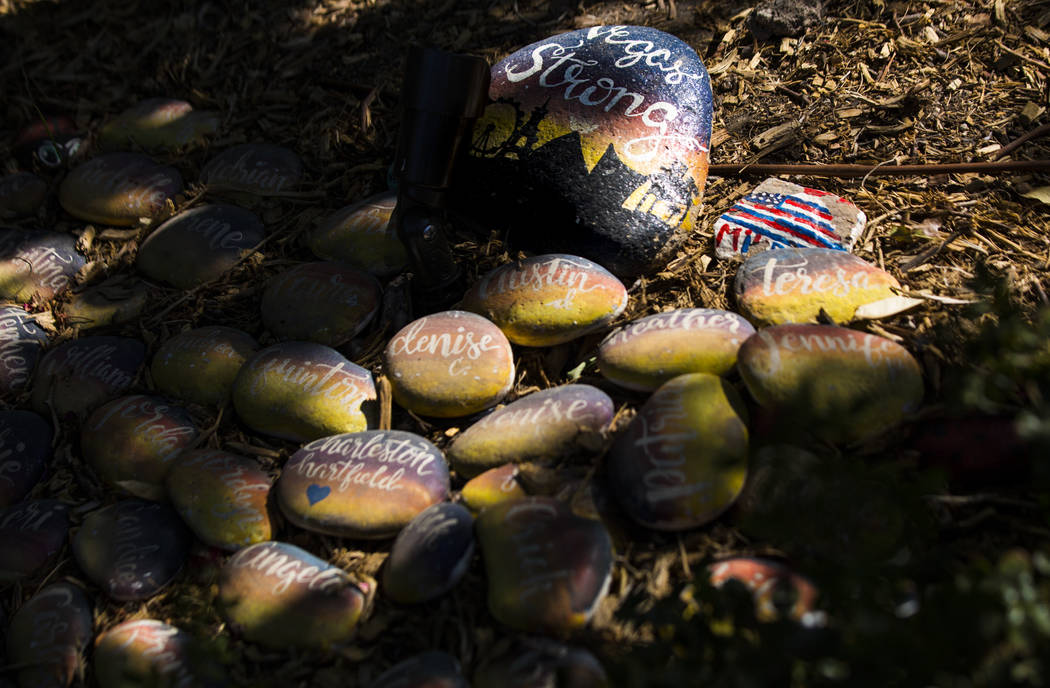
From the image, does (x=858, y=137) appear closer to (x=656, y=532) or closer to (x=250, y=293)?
(x=656, y=532)

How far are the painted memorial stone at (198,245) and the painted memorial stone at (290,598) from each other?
991 millimetres

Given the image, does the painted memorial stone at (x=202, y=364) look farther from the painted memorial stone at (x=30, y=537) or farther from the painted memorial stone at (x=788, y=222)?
the painted memorial stone at (x=788, y=222)

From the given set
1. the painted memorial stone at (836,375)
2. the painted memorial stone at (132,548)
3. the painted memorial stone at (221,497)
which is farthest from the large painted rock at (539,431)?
the painted memorial stone at (132,548)

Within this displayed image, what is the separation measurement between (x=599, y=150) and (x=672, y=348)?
63 cm

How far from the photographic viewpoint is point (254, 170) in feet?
7.73

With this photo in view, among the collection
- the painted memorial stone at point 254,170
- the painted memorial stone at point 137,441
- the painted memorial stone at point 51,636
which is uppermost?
the painted memorial stone at point 254,170

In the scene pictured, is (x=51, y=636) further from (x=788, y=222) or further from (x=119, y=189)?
(x=788, y=222)

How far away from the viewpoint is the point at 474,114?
184 cm

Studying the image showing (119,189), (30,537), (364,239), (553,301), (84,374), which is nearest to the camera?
(30,537)

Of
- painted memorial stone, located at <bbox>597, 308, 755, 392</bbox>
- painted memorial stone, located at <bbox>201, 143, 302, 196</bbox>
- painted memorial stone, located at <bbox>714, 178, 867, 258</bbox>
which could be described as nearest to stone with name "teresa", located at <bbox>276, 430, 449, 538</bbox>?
painted memorial stone, located at <bbox>597, 308, 755, 392</bbox>

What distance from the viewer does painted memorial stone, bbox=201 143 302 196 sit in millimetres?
2340

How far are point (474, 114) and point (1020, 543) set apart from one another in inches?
58.4

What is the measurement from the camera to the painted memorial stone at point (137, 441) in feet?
5.47

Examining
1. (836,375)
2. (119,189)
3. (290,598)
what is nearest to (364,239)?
(119,189)
